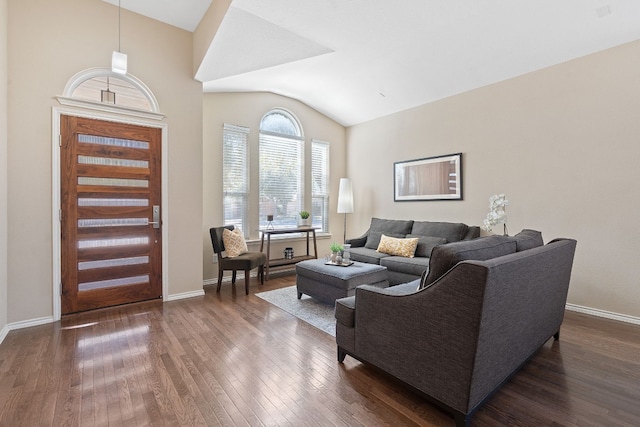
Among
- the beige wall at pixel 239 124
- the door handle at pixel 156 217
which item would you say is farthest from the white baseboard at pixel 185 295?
the door handle at pixel 156 217

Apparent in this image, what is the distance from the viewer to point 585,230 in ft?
10.4

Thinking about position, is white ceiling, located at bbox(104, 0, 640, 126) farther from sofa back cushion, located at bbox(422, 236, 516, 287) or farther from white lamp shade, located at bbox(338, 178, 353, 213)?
sofa back cushion, located at bbox(422, 236, 516, 287)

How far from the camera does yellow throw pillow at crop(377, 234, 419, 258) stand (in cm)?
412

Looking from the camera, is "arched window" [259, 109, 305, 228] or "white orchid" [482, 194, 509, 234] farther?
"arched window" [259, 109, 305, 228]

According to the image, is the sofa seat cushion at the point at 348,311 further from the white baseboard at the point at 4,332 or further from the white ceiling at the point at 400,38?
the white baseboard at the point at 4,332

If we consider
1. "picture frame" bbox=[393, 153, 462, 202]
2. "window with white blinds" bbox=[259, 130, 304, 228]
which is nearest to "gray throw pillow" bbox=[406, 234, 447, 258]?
"picture frame" bbox=[393, 153, 462, 202]

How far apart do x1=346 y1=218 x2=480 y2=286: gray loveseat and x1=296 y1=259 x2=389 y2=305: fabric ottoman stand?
1.23 ft

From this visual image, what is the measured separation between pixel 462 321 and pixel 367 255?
2878mm

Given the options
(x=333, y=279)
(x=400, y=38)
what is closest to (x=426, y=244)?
(x=333, y=279)

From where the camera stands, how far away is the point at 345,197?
561 cm

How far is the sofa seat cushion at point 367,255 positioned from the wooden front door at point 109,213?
8.72 feet

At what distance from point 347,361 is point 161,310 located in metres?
2.24

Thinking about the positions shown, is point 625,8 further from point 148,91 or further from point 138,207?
point 138,207

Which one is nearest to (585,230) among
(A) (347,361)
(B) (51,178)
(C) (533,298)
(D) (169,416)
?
(C) (533,298)
